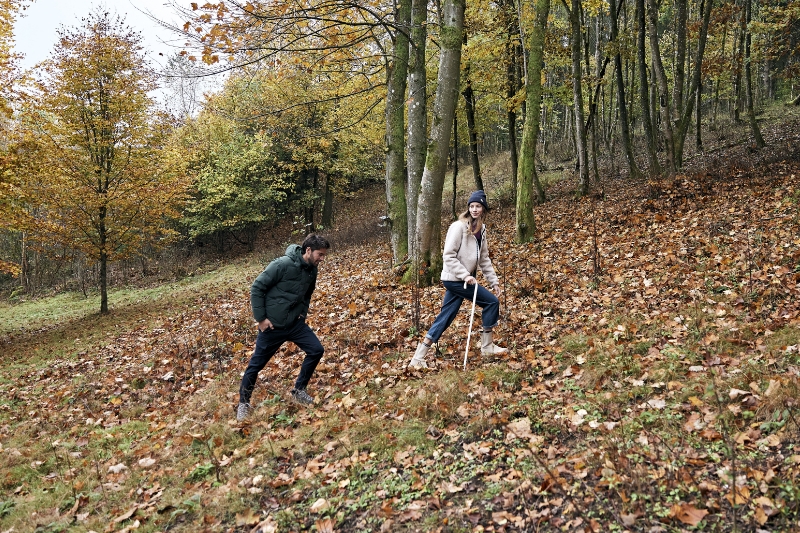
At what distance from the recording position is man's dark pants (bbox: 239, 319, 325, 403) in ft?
19.9

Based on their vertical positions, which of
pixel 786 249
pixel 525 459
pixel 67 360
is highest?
pixel 786 249

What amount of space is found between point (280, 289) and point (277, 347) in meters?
0.82

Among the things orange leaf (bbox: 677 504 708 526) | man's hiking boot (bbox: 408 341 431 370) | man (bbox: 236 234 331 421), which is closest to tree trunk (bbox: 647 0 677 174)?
man's hiking boot (bbox: 408 341 431 370)

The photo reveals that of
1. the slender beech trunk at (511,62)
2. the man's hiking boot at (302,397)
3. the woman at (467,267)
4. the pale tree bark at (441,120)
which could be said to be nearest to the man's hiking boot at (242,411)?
the man's hiking boot at (302,397)

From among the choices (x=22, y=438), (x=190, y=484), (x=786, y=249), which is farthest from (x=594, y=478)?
(x=22, y=438)

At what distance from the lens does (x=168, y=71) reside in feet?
25.1

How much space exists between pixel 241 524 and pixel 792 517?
12.8 ft

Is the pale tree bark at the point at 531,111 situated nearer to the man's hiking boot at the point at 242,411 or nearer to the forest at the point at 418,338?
the forest at the point at 418,338

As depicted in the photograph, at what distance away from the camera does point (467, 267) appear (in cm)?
625

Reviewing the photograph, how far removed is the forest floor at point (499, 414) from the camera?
346cm

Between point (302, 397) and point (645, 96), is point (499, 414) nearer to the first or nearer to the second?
point (302, 397)

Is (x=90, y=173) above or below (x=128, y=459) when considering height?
above

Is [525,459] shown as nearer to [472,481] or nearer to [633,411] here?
[472,481]

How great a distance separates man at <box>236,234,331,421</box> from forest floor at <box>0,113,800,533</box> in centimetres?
69
